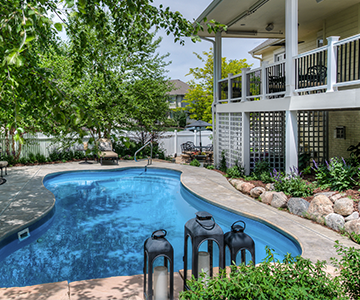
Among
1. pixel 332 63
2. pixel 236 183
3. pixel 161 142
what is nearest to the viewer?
pixel 332 63

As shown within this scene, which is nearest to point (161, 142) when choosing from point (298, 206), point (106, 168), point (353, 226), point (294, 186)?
point (106, 168)

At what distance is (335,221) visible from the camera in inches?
237

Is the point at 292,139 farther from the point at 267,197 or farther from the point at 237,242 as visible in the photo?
the point at 237,242

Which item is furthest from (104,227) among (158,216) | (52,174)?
(52,174)

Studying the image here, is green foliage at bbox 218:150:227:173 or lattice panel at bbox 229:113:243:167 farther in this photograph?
green foliage at bbox 218:150:227:173

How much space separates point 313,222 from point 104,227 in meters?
4.65

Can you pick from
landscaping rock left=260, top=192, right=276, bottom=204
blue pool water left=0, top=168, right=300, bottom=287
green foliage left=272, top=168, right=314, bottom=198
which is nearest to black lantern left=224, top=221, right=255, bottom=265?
blue pool water left=0, top=168, right=300, bottom=287

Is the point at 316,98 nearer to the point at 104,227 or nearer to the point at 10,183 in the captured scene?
the point at 104,227

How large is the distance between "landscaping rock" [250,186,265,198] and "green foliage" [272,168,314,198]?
0.47m

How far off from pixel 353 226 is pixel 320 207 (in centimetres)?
93

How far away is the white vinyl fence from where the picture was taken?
1591 centimetres

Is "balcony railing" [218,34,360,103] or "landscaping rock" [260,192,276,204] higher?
"balcony railing" [218,34,360,103]

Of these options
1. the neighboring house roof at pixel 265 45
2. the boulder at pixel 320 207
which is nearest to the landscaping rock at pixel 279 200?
the boulder at pixel 320 207

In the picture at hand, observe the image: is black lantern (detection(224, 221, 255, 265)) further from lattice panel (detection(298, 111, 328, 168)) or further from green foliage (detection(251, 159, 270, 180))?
lattice panel (detection(298, 111, 328, 168))
